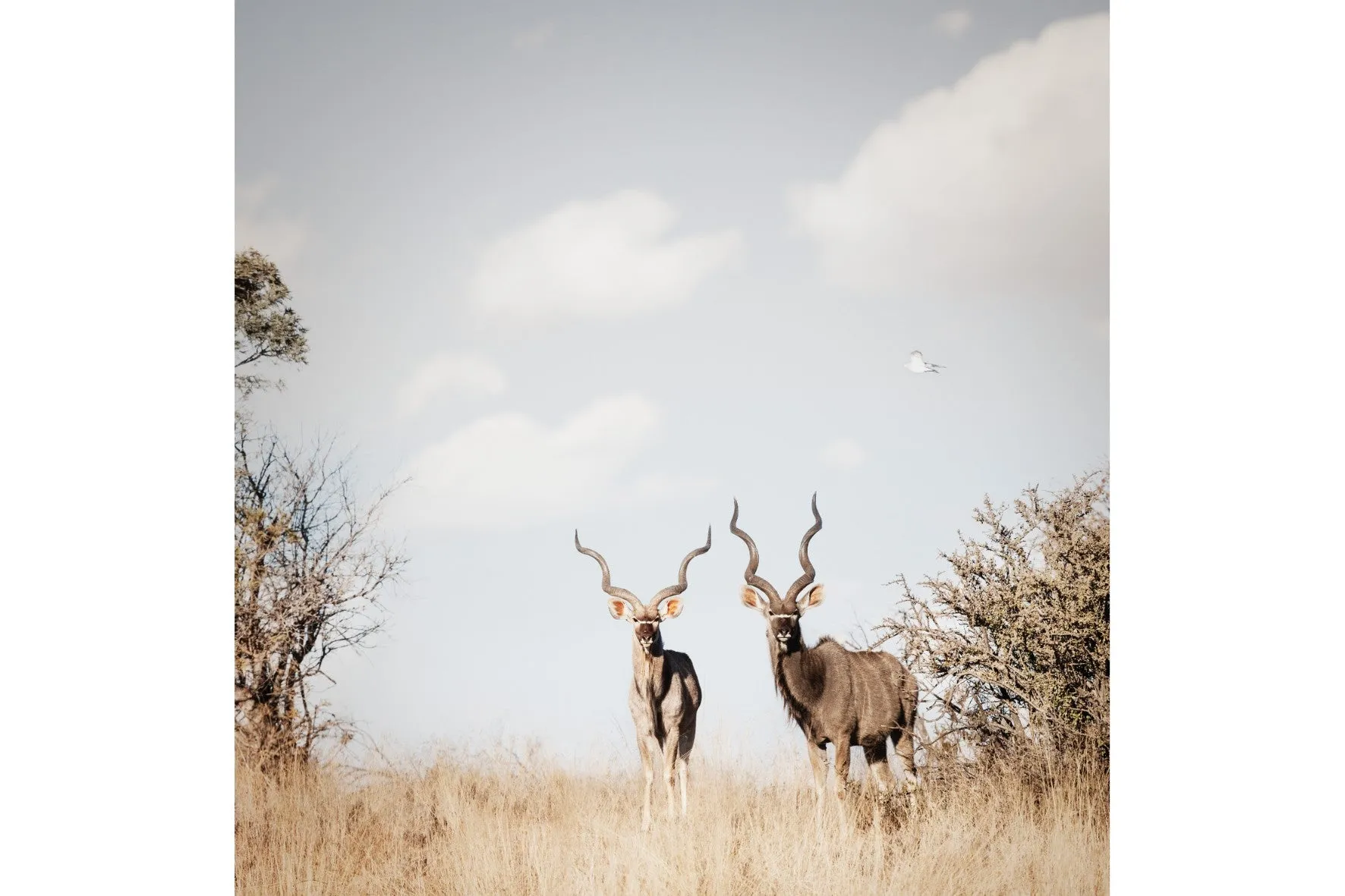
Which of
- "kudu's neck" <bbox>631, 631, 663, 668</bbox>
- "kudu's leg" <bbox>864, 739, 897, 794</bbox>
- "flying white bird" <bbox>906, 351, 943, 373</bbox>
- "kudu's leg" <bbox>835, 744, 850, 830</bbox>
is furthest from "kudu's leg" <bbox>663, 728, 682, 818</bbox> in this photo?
"flying white bird" <bbox>906, 351, 943, 373</bbox>

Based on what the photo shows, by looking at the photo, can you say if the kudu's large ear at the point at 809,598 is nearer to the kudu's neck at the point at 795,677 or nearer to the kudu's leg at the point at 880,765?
the kudu's neck at the point at 795,677

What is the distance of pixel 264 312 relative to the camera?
19.6 ft

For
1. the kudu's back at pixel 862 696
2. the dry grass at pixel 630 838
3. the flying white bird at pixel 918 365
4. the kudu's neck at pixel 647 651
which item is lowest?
the dry grass at pixel 630 838

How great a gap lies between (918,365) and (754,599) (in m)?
1.52

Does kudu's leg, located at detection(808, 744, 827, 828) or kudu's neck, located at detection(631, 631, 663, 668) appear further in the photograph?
kudu's leg, located at detection(808, 744, 827, 828)

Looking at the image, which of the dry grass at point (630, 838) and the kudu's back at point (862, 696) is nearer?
the dry grass at point (630, 838)

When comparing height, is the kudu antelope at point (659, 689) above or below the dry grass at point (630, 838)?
above

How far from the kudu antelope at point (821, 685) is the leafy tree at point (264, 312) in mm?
2452

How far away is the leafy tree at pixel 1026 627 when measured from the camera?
5945mm

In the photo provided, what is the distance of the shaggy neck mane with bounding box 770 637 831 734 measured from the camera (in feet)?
18.2

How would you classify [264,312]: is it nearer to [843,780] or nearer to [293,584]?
[293,584]

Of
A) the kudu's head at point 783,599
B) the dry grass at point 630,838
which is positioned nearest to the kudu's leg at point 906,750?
the dry grass at point 630,838

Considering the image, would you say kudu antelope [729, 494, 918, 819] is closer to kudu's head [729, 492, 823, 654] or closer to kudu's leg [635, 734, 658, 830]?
kudu's head [729, 492, 823, 654]

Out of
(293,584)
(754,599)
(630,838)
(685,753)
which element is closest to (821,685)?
(754,599)
